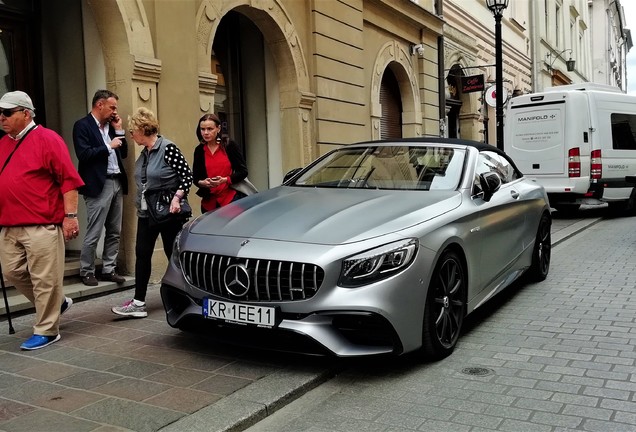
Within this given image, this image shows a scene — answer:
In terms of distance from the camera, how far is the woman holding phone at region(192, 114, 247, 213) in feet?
19.7

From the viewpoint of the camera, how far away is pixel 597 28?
58.3 metres

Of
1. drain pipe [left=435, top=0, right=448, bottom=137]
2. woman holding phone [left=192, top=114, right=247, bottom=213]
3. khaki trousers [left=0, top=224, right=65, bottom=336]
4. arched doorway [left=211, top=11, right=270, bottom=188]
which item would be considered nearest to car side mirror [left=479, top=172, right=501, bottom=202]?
woman holding phone [left=192, top=114, right=247, bottom=213]

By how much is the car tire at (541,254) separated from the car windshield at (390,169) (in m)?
2.07

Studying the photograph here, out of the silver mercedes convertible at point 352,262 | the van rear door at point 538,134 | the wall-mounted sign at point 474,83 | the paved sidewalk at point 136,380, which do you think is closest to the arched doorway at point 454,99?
the wall-mounted sign at point 474,83

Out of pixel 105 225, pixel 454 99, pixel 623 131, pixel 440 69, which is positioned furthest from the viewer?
pixel 454 99

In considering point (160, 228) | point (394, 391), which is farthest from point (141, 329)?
point (394, 391)

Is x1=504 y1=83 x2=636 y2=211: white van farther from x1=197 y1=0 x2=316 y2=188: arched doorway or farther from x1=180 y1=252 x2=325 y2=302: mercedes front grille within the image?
x1=180 y1=252 x2=325 y2=302: mercedes front grille

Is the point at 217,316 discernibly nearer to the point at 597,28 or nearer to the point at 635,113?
the point at 635,113

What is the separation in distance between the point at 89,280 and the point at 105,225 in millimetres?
667

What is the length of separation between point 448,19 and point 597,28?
154ft

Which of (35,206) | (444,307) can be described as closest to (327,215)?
(444,307)

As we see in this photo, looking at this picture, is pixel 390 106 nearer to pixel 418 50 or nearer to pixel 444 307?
pixel 418 50

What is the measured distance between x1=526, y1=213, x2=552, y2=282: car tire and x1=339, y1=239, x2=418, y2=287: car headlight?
3.51 metres

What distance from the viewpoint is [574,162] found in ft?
44.7
